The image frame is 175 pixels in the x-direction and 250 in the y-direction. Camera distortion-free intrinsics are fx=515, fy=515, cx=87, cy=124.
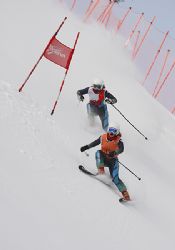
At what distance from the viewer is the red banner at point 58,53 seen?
34.7 feet

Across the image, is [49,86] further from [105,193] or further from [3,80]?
[105,193]

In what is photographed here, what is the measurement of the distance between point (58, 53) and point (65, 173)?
327 cm

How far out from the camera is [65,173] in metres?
8.24

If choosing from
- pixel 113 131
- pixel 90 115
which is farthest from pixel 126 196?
pixel 90 115

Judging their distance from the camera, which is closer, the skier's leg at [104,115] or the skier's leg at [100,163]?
the skier's leg at [100,163]

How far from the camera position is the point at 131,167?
1175 centimetres

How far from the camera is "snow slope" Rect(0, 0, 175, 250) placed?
6.23 m

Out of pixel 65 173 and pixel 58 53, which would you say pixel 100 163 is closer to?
pixel 65 173

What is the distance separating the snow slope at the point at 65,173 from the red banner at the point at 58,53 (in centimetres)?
103

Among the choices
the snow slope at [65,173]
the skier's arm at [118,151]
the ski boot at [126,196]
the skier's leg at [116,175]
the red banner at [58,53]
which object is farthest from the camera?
the red banner at [58,53]

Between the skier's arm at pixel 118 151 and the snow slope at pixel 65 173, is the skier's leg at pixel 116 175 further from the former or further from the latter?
the snow slope at pixel 65 173

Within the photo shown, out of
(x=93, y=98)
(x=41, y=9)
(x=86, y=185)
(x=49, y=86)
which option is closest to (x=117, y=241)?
(x=86, y=185)

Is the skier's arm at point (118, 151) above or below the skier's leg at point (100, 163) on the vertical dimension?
above

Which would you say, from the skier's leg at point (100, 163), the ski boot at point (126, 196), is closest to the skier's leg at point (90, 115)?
the skier's leg at point (100, 163)
